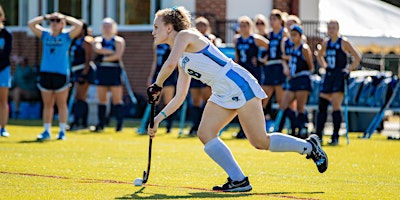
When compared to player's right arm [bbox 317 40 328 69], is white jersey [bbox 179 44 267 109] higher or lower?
higher

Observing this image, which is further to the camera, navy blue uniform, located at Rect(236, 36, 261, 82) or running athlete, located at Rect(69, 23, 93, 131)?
running athlete, located at Rect(69, 23, 93, 131)

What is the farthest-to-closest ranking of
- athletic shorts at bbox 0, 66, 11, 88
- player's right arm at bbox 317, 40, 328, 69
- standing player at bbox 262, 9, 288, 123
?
standing player at bbox 262, 9, 288, 123, player's right arm at bbox 317, 40, 328, 69, athletic shorts at bbox 0, 66, 11, 88

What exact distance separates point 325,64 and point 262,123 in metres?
8.64

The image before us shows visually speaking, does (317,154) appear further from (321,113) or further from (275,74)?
(275,74)

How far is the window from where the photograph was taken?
3178 cm

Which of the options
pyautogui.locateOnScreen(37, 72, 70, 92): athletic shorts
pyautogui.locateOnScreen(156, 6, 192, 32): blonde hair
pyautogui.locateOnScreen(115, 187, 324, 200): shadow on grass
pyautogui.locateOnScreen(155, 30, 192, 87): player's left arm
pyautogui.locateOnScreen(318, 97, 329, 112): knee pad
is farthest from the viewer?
pyautogui.locateOnScreen(318, 97, 329, 112): knee pad

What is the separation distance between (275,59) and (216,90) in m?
9.40

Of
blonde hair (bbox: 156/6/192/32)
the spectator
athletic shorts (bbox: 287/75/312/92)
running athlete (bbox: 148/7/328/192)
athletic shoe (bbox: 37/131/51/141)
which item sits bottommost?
the spectator

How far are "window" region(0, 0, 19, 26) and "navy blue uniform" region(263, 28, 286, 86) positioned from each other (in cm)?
1480

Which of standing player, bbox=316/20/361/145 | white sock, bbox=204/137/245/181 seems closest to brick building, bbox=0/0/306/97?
standing player, bbox=316/20/361/145

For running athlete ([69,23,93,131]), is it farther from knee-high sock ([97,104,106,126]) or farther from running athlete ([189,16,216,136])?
running athlete ([189,16,216,136])

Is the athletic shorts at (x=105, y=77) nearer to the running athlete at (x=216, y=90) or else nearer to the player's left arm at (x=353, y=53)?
the player's left arm at (x=353, y=53)

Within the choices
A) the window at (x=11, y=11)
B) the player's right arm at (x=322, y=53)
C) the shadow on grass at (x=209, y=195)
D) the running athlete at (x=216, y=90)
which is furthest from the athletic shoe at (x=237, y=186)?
the window at (x=11, y=11)

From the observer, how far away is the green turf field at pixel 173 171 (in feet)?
31.1
